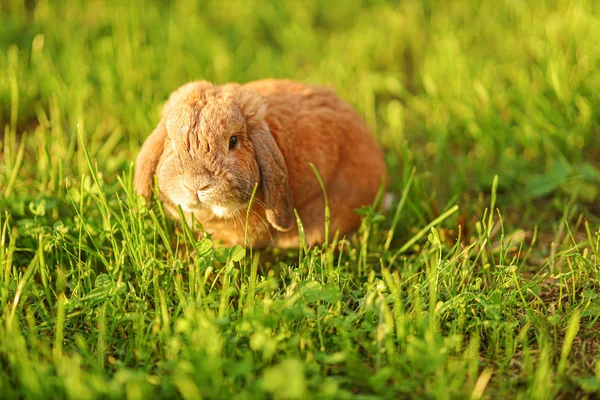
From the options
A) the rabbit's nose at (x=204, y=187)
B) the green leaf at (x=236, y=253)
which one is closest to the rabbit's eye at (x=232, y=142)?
the rabbit's nose at (x=204, y=187)

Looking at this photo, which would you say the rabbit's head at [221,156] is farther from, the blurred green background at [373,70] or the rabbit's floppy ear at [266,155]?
the blurred green background at [373,70]

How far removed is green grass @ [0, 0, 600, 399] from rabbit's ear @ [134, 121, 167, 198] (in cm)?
7

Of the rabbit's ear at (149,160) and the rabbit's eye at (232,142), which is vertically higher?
the rabbit's eye at (232,142)

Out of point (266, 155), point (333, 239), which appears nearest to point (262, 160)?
point (266, 155)

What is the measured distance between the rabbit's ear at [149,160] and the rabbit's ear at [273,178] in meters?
0.42

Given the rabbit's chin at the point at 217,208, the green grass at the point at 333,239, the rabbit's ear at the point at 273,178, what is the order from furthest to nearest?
1. the rabbit's ear at the point at 273,178
2. the rabbit's chin at the point at 217,208
3. the green grass at the point at 333,239

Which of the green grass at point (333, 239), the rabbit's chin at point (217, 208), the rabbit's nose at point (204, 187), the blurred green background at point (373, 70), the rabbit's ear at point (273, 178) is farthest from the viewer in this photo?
the blurred green background at point (373, 70)

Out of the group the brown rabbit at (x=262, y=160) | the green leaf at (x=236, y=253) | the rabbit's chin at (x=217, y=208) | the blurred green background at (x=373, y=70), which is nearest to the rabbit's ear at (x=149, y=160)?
the brown rabbit at (x=262, y=160)

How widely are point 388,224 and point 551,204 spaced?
3.35 ft

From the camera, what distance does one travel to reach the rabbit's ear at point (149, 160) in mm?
2756

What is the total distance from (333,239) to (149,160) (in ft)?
3.54

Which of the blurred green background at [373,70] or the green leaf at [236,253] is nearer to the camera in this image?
the green leaf at [236,253]

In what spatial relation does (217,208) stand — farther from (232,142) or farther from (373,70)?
(373,70)

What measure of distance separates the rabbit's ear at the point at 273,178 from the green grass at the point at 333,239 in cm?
25
